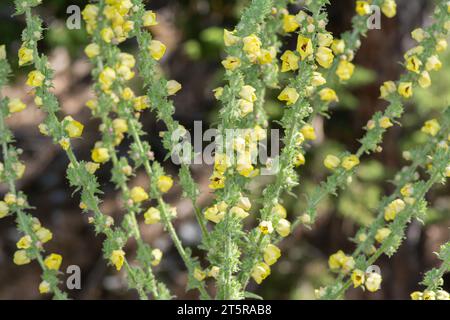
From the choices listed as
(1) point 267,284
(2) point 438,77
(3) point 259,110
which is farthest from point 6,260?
(3) point 259,110

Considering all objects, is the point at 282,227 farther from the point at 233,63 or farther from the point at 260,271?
the point at 233,63

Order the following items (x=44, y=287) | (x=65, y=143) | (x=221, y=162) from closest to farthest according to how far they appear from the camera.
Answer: (x=221, y=162) → (x=65, y=143) → (x=44, y=287)

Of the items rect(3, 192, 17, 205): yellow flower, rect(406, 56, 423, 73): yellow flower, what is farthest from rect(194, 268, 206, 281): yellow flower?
rect(406, 56, 423, 73): yellow flower

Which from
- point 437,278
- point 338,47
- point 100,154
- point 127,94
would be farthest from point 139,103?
point 437,278

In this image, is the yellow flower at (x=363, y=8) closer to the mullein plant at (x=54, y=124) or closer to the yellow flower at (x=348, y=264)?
the yellow flower at (x=348, y=264)

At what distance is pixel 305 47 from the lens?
1.26 meters

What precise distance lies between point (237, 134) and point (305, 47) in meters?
0.21

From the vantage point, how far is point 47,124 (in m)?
1.35

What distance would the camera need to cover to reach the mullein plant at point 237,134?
4.21 feet

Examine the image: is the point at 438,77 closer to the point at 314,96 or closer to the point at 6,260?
the point at 314,96

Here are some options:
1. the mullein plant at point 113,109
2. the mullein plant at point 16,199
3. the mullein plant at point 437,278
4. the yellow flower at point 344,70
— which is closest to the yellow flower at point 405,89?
the yellow flower at point 344,70

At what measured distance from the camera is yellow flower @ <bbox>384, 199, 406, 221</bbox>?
4.85 feet

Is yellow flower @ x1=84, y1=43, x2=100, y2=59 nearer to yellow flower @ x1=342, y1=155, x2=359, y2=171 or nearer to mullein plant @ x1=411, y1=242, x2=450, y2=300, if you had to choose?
yellow flower @ x1=342, y1=155, x2=359, y2=171
